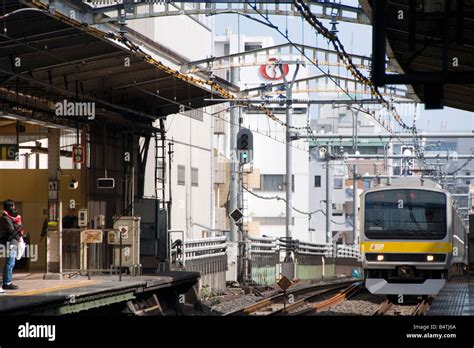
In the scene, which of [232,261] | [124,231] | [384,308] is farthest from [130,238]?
[232,261]

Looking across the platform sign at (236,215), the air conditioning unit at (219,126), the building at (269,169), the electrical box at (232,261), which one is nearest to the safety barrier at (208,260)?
the electrical box at (232,261)

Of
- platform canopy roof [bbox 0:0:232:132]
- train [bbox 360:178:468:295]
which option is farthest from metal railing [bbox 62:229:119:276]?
train [bbox 360:178:468:295]

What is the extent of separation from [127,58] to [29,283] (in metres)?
4.47

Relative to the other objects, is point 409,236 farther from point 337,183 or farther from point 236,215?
point 337,183

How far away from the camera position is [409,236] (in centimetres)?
1944

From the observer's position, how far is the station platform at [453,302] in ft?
39.1

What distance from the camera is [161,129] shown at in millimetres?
22344

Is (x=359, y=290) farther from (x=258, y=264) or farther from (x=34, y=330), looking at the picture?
(x=34, y=330)

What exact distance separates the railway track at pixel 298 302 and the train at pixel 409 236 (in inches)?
57.8

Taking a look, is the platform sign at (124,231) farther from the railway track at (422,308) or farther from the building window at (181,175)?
the building window at (181,175)

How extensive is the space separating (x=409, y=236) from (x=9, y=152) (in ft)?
26.2

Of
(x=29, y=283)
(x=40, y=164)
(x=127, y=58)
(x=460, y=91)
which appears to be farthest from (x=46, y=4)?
(x=40, y=164)

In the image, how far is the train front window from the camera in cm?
1942

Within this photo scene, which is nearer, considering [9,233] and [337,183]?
[9,233]
